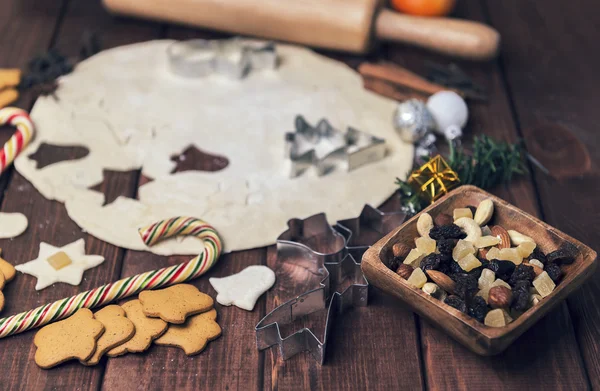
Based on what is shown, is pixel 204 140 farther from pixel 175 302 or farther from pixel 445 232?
pixel 445 232

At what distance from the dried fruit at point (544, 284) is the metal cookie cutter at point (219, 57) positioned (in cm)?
85

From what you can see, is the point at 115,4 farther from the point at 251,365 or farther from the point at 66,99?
the point at 251,365

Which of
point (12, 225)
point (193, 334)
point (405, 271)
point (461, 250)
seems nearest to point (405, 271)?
point (405, 271)

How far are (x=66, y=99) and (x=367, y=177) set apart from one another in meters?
0.68

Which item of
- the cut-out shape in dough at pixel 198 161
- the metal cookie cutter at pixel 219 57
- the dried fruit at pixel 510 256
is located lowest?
the cut-out shape in dough at pixel 198 161

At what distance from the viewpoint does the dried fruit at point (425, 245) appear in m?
1.12

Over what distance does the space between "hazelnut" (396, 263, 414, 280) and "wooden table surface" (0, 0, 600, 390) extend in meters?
0.13

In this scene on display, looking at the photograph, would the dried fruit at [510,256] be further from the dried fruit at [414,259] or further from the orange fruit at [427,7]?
the orange fruit at [427,7]

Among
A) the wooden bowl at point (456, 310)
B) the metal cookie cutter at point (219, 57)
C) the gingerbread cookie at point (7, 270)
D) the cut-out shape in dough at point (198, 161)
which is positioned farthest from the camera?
the metal cookie cutter at point (219, 57)

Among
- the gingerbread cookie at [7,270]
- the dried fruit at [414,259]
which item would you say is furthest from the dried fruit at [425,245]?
the gingerbread cookie at [7,270]

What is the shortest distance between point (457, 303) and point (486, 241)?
0.47ft

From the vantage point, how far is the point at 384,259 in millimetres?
1101

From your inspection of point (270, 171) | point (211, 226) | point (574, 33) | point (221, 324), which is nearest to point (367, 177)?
point (270, 171)

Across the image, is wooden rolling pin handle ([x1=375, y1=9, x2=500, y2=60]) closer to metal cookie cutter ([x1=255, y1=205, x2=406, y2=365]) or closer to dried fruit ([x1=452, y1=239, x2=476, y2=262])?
metal cookie cutter ([x1=255, y1=205, x2=406, y2=365])
